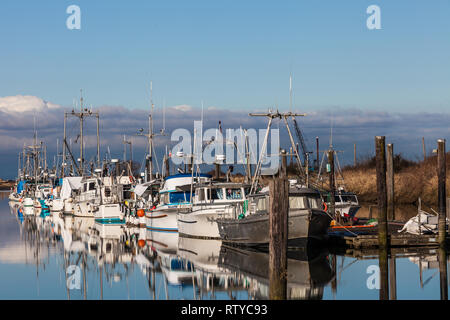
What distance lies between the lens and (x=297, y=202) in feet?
112

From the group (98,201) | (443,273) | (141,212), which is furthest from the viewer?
(98,201)

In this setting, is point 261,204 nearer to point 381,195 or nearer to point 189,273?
point 381,195

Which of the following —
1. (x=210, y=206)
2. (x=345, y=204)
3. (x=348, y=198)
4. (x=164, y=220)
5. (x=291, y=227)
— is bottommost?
(x=164, y=220)

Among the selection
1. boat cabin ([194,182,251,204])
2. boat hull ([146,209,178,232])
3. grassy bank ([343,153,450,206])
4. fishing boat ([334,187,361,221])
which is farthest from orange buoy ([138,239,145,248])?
grassy bank ([343,153,450,206])

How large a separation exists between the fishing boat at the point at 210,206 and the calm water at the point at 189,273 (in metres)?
0.79

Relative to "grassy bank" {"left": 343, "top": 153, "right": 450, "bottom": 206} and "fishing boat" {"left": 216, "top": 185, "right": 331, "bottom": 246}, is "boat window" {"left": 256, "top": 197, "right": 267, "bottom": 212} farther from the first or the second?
"grassy bank" {"left": 343, "top": 153, "right": 450, "bottom": 206}

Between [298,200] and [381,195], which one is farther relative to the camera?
[298,200]

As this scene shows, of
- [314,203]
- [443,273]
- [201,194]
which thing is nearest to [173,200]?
[201,194]

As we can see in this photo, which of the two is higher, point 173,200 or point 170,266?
point 173,200

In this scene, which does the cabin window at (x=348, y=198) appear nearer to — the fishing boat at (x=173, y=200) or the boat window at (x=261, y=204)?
the fishing boat at (x=173, y=200)

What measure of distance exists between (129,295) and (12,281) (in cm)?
683

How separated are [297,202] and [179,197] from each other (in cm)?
1546

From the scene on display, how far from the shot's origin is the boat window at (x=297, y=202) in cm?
3394
